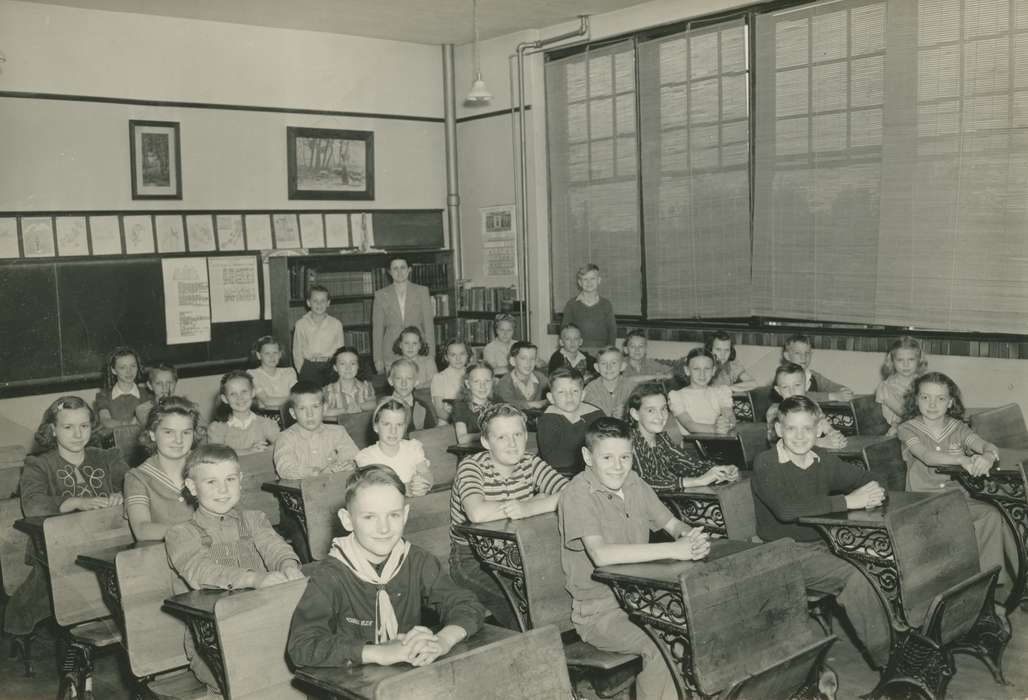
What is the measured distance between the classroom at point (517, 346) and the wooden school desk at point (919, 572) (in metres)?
0.01

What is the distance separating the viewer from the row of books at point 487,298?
31.4ft

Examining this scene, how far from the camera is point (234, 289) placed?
336 inches

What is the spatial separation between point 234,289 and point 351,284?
39.9 inches

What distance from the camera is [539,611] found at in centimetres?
323

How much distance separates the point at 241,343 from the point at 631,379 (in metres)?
3.67

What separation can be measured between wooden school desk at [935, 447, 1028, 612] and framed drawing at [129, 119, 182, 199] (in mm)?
6103

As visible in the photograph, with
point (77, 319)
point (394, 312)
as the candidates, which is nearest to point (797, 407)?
point (394, 312)

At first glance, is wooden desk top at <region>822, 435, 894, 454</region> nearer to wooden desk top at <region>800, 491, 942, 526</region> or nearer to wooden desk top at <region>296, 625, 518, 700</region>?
wooden desk top at <region>800, 491, 942, 526</region>

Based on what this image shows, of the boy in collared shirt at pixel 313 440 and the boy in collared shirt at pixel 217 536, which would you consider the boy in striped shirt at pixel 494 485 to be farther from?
the boy in collared shirt at pixel 313 440

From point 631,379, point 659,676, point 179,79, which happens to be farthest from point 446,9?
point 659,676

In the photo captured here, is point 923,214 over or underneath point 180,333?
over

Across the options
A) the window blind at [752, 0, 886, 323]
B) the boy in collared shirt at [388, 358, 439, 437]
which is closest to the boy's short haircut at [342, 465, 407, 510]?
the boy in collared shirt at [388, 358, 439, 437]

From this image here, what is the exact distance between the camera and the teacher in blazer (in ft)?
27.8

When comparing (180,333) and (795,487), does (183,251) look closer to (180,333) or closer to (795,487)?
(180,333)
